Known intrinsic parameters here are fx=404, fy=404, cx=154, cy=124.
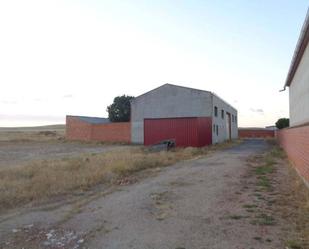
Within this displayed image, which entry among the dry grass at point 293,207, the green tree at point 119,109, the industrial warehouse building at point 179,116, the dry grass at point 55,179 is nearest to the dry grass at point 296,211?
the dry grass at point 293,207

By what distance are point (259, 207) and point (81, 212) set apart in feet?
12.2

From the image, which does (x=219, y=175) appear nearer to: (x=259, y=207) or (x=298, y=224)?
(x=259, y=207)

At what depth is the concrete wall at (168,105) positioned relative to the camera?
129 ft

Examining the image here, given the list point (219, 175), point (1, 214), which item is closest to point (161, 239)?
point (1, 214)

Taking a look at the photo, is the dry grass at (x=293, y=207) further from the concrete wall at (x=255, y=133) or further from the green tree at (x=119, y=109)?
the concrete wall at (x=255, y=133)

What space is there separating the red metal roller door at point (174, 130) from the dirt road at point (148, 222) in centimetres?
2255

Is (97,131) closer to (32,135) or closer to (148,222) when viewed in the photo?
(32,135)

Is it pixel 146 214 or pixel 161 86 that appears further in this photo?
pixel 161 86

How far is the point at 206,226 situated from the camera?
6.97 metres

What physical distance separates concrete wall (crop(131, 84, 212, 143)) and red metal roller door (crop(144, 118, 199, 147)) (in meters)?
5.06

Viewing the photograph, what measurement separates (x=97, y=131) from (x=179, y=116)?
1529 centimetres

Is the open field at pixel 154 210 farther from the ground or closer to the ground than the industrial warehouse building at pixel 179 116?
closer to the ground

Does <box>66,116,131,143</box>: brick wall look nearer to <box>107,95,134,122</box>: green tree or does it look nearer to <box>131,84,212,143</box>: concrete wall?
<box>131,84,212,143</box>: concrete wall

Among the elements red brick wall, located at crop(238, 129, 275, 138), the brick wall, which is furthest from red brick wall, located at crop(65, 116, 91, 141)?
red brick wall, located at crop(238, 129, 275, 138)
